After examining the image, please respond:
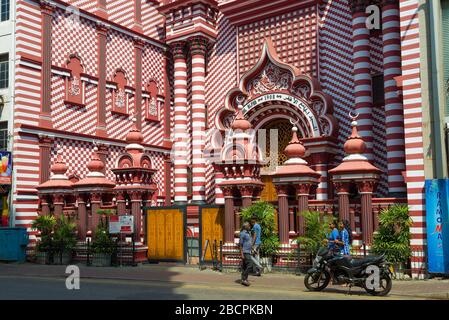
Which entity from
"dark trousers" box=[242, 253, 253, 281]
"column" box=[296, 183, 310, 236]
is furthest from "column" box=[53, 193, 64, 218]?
"dark trousers" box=[242, 253, 253, 281]

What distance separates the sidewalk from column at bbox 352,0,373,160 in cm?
902

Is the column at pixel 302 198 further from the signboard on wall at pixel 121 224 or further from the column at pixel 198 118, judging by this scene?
the column at pixel 198 118

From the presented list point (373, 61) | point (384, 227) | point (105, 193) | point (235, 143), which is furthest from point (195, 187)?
point (384, 227)

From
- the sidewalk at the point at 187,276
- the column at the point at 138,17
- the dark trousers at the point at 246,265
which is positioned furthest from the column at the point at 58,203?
the column at the point at 138,17

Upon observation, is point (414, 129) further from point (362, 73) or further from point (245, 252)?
point (362, 73)

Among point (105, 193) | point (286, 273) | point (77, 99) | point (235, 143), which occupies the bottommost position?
point (286, 273)

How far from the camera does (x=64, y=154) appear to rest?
28609 millimetres

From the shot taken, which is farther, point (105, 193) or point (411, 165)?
point (105, 193)

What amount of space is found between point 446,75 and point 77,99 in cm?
1901

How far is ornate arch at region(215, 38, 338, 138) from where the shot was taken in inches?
1043

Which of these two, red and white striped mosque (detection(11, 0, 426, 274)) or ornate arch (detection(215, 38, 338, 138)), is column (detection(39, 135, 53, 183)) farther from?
ornate arch (detection(215, 38, 338, 138))

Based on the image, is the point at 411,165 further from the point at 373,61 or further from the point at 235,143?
the point at 373,61

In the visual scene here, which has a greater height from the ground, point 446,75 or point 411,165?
point 446,75

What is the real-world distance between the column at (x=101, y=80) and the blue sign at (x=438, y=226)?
62.6 feet
